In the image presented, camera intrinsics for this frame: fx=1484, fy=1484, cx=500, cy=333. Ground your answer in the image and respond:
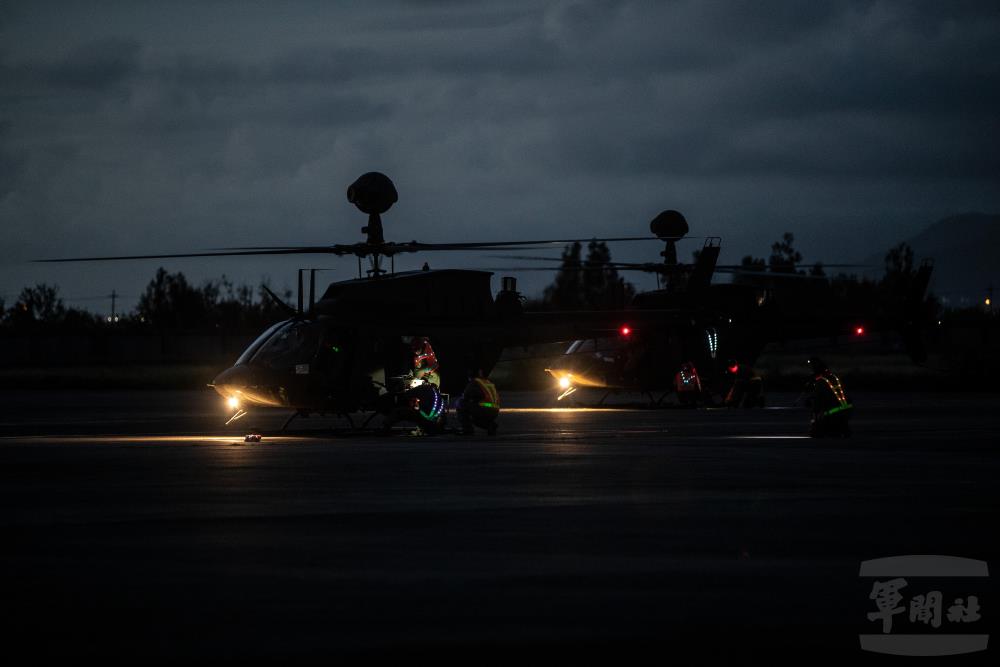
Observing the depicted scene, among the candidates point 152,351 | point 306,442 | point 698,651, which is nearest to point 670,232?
point 306,442

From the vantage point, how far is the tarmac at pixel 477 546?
26.6 ft

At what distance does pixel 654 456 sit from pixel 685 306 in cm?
1941

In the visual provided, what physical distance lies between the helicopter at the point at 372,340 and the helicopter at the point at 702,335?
932cm

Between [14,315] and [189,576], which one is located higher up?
[14,315]

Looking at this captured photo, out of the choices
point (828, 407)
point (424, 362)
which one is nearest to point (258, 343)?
point (424, 362)

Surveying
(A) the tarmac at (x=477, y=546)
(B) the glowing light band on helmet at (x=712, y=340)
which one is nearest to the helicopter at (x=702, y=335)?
(B) the glowing light band on helmet at (x=712, y=340)

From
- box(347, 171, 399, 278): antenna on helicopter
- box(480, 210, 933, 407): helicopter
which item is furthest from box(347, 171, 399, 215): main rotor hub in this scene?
box(480, 210, 933, 407): helicopter

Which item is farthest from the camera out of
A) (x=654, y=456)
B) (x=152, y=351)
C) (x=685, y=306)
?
(x=152, y=351)

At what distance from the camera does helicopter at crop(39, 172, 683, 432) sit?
94.9 ft

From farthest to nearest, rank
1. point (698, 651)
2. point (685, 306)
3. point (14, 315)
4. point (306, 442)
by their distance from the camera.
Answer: point (14, 315)
point (685, 306)
point (306, 442)
point (698, 651)

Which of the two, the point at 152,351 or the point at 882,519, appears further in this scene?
the point at 152,351

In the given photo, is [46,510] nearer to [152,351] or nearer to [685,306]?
[685,306]

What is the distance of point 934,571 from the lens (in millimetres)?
10211

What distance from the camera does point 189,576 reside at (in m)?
10.1
